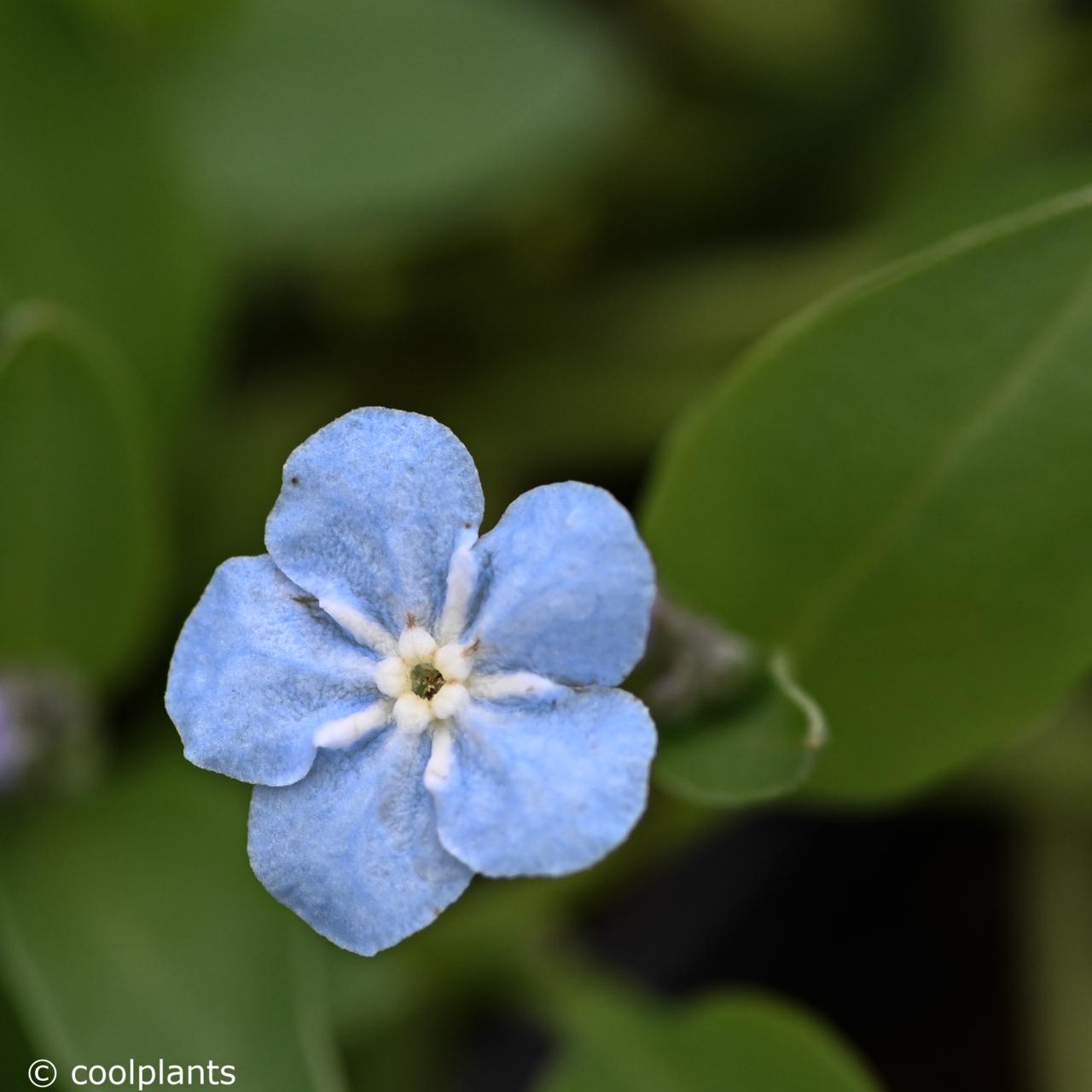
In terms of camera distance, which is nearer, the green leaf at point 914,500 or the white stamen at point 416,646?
the white stamen at point 416,646

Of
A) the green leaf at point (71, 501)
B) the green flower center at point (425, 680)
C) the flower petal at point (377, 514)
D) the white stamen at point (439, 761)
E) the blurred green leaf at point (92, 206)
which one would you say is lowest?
the white stamen at point (439, 761)

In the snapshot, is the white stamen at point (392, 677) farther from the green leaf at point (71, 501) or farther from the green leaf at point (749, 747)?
the green leaf at point (71, 501)

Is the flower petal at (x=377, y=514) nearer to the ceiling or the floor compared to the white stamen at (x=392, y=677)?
nearer to the ceiling

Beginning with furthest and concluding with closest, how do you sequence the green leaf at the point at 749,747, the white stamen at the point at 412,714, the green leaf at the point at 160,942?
the green leaf at the point at 160,942 → the green leaf at the point at 749,747 → the white stamen at the point at 412,714

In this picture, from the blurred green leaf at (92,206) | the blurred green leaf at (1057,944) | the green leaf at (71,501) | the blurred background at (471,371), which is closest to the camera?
the green leaf at (71,501)

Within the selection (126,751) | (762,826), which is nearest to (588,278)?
(762,826)

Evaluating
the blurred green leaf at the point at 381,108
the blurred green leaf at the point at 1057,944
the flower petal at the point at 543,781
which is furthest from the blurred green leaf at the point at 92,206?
the blurred green leaf at the point at 1057,944
